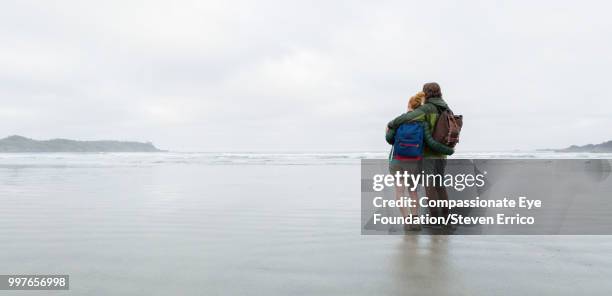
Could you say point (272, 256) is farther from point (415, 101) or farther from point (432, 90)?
point (432, 90)

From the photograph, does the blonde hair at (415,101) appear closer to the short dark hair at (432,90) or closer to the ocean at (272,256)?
the short dark hair at (432,90)

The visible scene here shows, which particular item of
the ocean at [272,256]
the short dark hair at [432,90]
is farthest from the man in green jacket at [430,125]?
the ocean at [272,256]

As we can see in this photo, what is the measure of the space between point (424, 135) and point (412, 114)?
0.92 ft

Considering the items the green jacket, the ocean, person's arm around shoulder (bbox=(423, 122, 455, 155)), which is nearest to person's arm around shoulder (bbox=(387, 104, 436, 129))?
the green jacket

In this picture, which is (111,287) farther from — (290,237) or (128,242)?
(290,237)

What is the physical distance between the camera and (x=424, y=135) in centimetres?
520

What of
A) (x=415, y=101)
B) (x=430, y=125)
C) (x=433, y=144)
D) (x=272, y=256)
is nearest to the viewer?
(x=272, y=256)

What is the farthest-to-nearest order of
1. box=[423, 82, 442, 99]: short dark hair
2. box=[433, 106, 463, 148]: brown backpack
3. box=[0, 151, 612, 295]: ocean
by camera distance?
box=[423, 82, 442, 99]: short dark hair
box=[433, 106, 463, 148]: brown backpack
box=[0, 151, 612, 295]: ocean

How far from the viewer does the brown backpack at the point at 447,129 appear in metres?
5.14

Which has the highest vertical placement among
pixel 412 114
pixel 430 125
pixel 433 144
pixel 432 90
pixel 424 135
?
pixel 432 90

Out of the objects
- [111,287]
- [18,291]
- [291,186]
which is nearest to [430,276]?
[111,287]

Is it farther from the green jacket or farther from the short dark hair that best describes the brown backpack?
the short dark hair

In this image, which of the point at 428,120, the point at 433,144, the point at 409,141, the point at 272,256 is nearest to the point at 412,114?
the point at 428,120

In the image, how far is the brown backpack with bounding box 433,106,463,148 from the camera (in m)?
5.14
